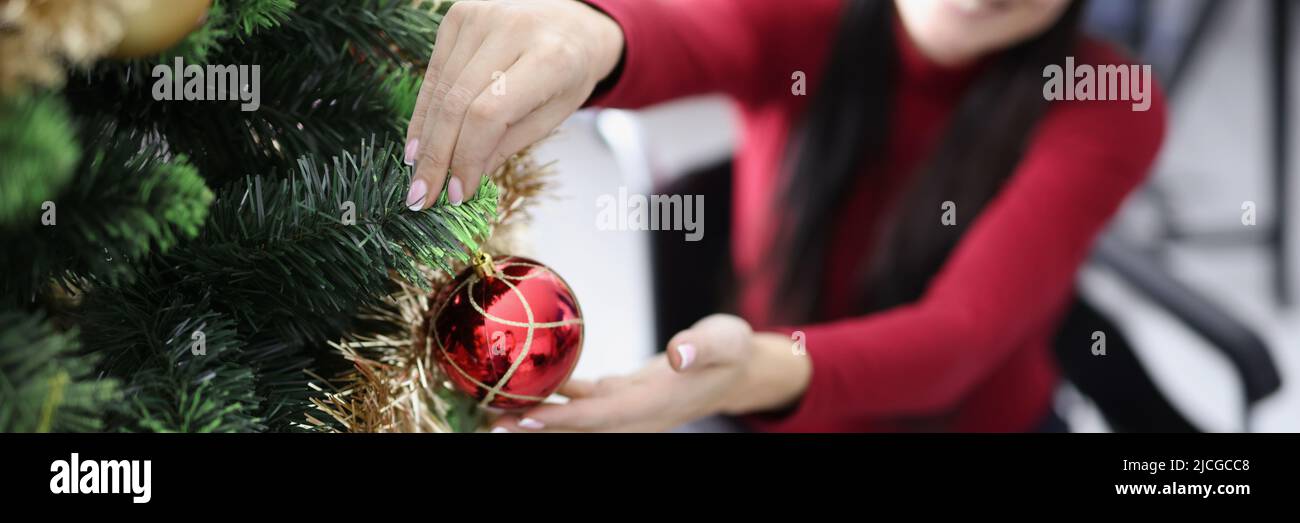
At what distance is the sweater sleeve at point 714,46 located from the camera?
0.50 metres

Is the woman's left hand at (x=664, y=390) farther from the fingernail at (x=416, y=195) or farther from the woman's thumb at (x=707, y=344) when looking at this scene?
the fingernail at (x=416, y=195)

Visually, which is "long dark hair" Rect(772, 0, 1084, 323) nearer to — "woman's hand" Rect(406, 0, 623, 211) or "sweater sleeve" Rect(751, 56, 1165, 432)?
"sweater sleeve" Rect(751, 56, 1165, 432)

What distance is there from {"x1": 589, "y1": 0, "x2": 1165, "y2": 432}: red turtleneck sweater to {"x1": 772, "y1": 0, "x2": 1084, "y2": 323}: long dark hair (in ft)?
0.05

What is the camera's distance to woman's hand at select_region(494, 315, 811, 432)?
43 cm

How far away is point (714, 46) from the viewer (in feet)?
Result: 2.36

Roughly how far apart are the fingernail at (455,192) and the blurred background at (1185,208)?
61 centimetres

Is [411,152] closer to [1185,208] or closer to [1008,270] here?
[1008,270]

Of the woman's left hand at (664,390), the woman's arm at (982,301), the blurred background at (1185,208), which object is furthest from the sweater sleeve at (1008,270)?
the blurred background at (1185,208)

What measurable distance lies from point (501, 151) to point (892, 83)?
56 centimetres

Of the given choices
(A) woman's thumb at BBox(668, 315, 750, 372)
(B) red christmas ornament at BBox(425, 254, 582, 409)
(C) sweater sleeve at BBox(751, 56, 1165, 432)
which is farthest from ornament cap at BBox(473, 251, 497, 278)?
(C) sweater sleeve at BBox(751, 56, 1165, 432)

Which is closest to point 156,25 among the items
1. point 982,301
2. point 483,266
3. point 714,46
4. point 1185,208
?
point 483,266

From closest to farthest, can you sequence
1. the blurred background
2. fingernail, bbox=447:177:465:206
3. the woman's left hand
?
fingernail, bbox=447:177:465:206
the woman's left hand
the blurred background
